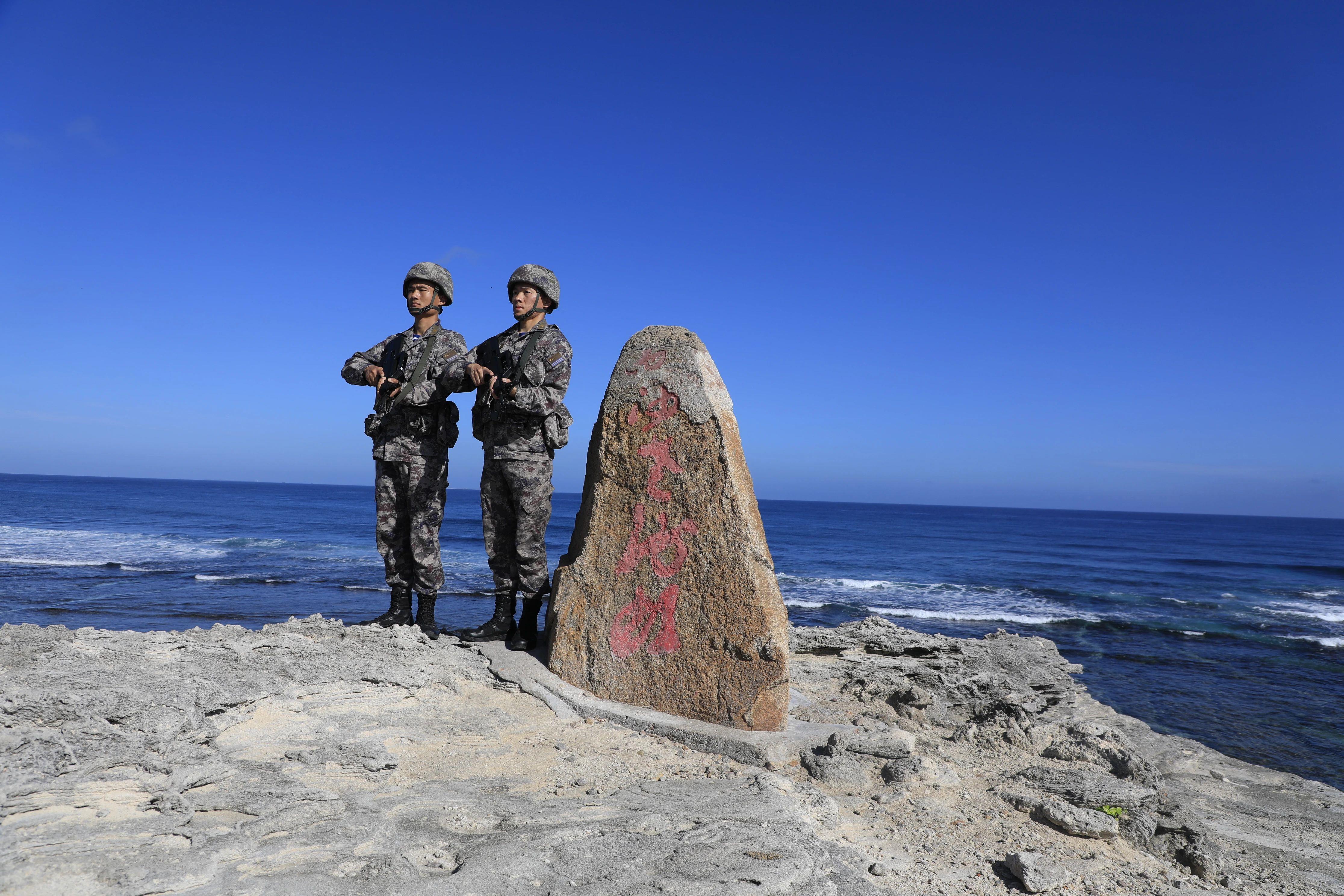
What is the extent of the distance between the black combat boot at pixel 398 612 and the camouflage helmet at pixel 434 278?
2112mm

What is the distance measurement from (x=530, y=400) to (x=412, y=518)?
1282 mm

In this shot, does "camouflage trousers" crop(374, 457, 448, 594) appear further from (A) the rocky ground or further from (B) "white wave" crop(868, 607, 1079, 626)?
(B) "white wave" crop(868, 607, 1079, 626)

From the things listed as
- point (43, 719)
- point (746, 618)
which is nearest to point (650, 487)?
point (746, 618)

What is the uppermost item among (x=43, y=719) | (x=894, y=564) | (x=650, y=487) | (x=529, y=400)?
(x=529, y=400)

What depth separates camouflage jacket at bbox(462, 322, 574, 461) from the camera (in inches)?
183

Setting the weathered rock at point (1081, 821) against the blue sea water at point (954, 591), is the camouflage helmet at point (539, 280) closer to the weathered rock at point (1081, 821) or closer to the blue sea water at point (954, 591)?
the weathered rock at point (1081, 821)

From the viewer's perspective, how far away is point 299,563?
2048 cm

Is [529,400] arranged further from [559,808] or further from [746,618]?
[559,808]

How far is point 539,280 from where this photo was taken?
490cm

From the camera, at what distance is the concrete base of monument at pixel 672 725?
146 inches

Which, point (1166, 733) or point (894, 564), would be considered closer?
point (1166, 733)

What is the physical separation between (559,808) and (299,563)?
2024 centimetres

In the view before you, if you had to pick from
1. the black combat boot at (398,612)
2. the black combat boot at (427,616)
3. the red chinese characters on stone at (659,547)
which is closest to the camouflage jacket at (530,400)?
the red chinese characters on stone at (659,547)

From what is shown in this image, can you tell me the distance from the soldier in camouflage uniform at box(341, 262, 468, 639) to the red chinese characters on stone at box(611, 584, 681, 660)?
1.47 m
